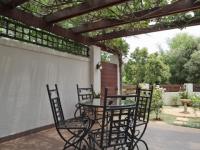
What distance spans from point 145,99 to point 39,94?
259 cm

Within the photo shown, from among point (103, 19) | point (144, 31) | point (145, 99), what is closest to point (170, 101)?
point (144, 31)

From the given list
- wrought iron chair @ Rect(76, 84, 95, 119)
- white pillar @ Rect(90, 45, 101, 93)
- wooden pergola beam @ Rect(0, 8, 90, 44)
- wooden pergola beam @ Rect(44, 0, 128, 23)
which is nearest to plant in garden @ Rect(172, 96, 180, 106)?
white pillar @ Rect(90, 45, 101, 93)

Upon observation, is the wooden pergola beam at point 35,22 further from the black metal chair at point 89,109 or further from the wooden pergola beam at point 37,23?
the black metal chair at point 89,109

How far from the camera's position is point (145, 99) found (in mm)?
4113

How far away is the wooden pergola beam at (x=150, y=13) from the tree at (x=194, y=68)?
11.8 m

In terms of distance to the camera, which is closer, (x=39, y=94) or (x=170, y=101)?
(x=39, y=94)

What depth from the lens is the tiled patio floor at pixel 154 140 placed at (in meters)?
4.42

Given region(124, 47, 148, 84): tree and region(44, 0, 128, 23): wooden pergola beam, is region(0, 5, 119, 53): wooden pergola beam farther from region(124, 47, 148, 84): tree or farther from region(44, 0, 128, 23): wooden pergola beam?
region(124, 47, 148, 84): tree

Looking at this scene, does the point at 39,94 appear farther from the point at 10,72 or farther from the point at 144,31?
the point at 144,31

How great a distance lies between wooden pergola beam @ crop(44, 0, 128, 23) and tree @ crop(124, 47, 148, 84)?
860 cm

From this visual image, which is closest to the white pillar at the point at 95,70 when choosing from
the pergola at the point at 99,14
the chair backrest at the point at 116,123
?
the pergola at the point at 99,14

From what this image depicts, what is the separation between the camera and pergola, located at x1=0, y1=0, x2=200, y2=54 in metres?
4.69

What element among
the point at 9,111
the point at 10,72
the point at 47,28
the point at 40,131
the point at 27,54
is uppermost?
the point at 47,28

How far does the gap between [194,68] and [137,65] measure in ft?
15.3
